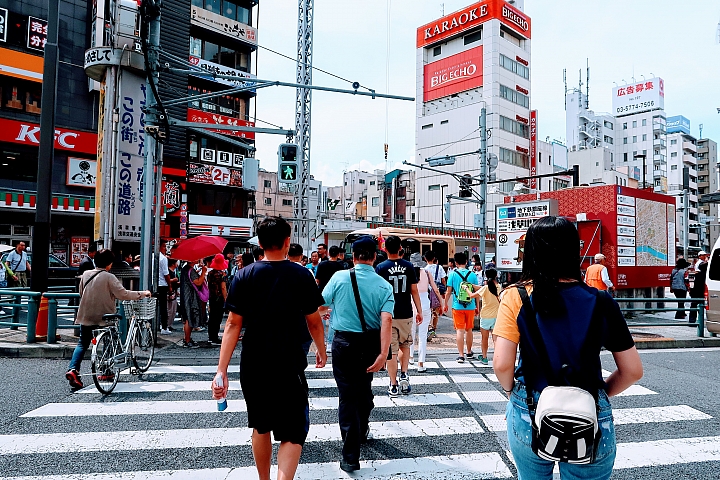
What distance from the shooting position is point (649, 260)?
15125mm

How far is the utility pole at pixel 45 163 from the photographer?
9383mm

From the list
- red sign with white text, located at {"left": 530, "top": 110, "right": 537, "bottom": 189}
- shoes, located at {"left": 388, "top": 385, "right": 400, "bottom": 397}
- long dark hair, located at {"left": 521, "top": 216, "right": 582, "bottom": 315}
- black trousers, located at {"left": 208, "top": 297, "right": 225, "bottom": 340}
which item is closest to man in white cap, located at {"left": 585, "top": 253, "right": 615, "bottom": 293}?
shoes, located at {"left": 388, "top": 385, "right": 400, "bottom": 397}

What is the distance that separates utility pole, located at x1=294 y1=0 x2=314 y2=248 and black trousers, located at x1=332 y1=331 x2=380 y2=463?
56.9ft

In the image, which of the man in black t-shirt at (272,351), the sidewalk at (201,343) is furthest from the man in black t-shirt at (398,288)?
the sidewalk at (201,343)

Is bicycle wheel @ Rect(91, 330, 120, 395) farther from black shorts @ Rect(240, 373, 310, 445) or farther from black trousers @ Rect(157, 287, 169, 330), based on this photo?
black trousers @ Rect(157, 287, 169, 330)

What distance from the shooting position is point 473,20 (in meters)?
55.7

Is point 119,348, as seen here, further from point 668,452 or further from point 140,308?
point 668,452

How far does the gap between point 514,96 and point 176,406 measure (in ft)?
187

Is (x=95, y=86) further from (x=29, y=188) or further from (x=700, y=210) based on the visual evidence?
(x=700, y=210)

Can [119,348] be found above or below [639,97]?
below

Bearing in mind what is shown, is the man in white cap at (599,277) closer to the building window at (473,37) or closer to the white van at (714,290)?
the white van at (714,290)

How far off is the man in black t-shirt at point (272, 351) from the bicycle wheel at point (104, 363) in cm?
375

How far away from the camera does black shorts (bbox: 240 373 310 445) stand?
308 cm

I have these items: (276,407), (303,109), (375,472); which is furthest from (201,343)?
(303,109)
